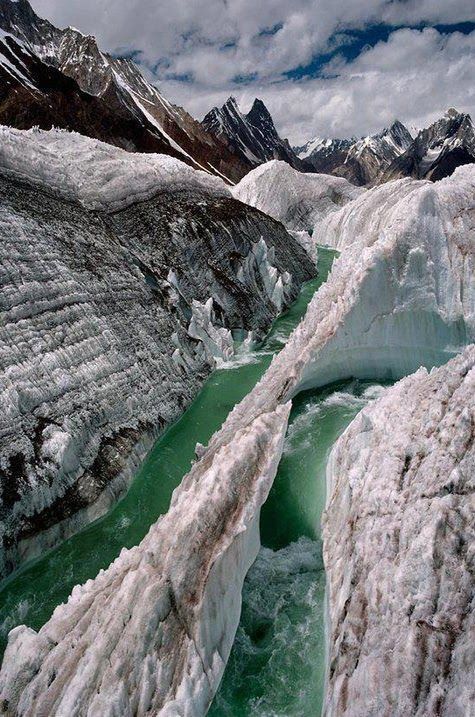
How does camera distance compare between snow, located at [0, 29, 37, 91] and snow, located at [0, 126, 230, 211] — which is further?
snow, located at [0, 29, 37, 91]

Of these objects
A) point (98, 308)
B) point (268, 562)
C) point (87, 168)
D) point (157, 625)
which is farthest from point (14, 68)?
point (157, 625)

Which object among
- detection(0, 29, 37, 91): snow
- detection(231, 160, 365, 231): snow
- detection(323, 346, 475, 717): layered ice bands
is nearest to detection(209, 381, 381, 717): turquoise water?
detection(323, 346, 475, 717): layered ice bands

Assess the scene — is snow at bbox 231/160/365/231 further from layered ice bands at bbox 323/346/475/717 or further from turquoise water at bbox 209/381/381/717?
layered ice bands at bbox 323/346/475/717

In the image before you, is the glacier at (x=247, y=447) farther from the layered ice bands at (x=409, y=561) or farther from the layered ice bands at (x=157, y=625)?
the layered ice bands at (x=409, y=561)

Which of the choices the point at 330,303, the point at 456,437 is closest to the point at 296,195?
the point at 330,303

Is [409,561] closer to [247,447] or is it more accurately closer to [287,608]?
[287,608]

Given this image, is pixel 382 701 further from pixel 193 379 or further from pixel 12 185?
pixel 12 185
